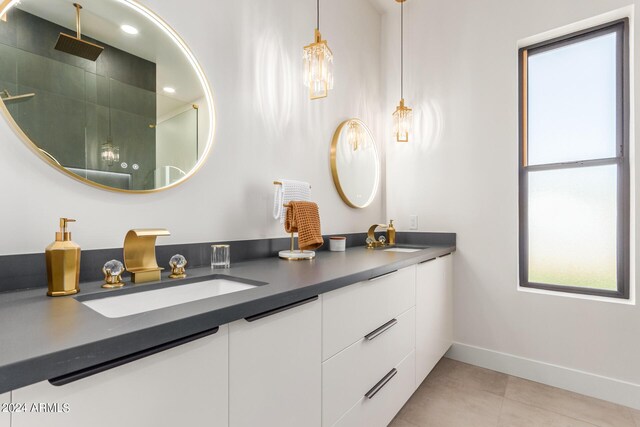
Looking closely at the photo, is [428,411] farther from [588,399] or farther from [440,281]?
[588,399]

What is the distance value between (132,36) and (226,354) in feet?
3.83

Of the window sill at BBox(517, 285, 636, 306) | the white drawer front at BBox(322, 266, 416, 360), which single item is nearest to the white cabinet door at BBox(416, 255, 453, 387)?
the white drawer front at BBox(322, 266, 416, 360)

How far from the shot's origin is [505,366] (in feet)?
7.15

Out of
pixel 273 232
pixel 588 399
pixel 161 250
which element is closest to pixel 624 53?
pixel 588 399

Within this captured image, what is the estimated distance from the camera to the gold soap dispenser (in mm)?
827

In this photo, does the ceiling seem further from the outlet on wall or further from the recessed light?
the outlet on wall

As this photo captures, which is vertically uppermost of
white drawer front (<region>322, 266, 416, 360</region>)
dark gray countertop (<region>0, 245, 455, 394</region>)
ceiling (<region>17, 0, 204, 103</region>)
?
ceiling (<region>17, 0, 204, 103</region>)

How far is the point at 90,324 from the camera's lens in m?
0.59

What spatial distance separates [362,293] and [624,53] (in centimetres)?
222

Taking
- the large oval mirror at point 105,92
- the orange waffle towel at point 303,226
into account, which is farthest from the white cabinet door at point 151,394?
the orange waffle towel at point 303,226

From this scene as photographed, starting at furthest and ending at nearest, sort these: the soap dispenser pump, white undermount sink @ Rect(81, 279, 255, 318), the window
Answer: the soap dispenser pump < the window < white undermount sink @ Rect(81, 279, 255, 318)

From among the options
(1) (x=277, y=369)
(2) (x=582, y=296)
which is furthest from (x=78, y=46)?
(2) (x=582, y=296)

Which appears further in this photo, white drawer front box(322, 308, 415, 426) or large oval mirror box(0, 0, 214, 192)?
white drawer front box(322, 308, 415, 426)

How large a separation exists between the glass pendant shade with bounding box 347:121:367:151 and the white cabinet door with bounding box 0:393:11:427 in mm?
2194
